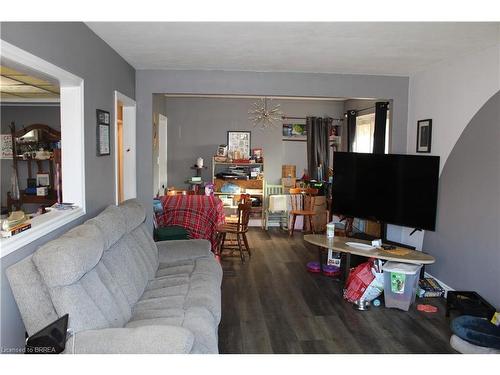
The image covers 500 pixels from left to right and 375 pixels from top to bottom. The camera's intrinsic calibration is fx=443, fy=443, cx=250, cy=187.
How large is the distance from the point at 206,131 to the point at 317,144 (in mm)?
2176

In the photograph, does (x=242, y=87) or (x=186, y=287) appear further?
(x=242, y=87)

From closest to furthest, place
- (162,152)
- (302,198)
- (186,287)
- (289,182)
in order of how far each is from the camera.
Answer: (186,287), (302,198), (162,152), (289,182)

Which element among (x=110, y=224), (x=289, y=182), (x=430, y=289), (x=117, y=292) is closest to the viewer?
(x=117, y=292)

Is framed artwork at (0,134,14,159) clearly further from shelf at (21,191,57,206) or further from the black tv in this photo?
the black tv

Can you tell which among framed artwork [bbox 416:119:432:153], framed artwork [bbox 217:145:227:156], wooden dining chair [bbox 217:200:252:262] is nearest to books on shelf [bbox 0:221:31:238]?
wooden dining chair [bbox 217:200:252:262]

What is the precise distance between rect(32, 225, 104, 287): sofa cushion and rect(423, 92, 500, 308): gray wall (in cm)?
320

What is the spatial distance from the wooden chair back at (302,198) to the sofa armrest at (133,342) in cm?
587

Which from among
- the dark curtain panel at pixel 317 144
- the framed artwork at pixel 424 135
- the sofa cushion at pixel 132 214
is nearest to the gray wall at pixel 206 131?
the dark curtain panel at pixel 317 144

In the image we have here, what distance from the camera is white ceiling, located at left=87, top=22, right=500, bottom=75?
3.31 metres

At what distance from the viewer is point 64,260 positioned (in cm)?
217

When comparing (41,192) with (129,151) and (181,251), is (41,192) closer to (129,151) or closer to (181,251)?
(129,151)

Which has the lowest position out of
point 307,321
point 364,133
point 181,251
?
point 307,321

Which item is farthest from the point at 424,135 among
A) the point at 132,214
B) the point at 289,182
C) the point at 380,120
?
the point at 289,182
